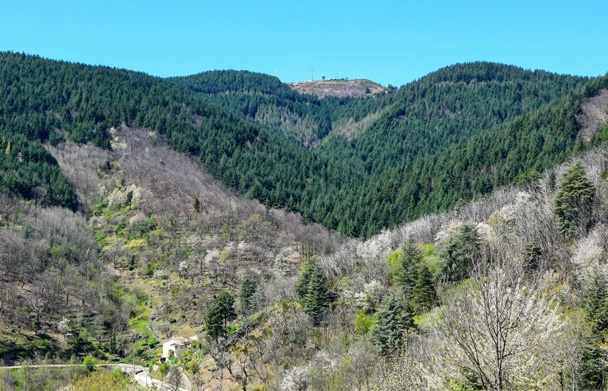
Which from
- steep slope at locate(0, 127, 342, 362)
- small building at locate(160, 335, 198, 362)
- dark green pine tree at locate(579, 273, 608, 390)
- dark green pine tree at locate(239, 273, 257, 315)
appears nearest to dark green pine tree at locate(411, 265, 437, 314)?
dark green pine tree at locate(579, 273, 608, 390)

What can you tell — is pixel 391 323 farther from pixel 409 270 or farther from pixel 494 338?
pixel 494 338

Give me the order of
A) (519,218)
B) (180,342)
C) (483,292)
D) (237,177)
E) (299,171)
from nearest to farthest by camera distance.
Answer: (483,292) < (519,218) < (180,342) < (237,177) < (299,171)

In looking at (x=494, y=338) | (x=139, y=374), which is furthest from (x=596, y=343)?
(x=139, y=374)

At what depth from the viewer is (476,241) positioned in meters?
67.2

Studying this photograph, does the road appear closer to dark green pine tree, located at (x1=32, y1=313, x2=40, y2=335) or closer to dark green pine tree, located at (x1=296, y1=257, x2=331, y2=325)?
dark green pine tree, located at (x1=32, y1=313, x2=40, y2=335)

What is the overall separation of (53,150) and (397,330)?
457 ft

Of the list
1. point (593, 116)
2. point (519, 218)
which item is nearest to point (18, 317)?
point (519, 218)

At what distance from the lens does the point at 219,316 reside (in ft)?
251

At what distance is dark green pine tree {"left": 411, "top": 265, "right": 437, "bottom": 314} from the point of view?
6419 centimetres

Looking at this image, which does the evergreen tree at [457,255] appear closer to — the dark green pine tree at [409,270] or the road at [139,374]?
the dark green pine tree at [409,270]

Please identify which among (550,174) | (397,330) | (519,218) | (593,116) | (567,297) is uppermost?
(593,116)

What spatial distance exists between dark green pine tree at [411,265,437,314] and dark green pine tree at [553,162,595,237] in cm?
1880

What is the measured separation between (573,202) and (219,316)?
51.2 m

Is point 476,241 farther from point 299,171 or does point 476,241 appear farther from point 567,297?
point 299,171
